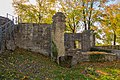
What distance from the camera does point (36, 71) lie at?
43.4 feet

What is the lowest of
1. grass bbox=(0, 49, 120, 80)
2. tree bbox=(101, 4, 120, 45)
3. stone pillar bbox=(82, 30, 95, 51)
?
grass bbox=(0, 49, 120, 80)

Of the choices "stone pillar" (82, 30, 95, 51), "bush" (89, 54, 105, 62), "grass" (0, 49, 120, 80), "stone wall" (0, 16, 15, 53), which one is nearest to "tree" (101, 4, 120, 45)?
"stone pillar" (82, 30, 95, 51)

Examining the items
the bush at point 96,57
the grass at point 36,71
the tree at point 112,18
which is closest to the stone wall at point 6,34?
the grass at point 36,71

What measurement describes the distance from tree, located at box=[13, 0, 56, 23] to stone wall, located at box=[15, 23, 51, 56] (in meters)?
11.0

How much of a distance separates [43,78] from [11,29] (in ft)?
22.2

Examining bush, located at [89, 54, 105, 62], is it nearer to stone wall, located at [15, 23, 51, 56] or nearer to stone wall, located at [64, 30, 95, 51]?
stone wall, located at [15, 23, 51, 56]

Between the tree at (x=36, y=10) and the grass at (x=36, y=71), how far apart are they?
12595 millimetres

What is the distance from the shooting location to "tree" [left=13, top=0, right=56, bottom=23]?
2931cm

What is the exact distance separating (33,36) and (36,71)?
5.64m

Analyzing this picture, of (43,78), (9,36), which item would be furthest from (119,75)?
(9,36)

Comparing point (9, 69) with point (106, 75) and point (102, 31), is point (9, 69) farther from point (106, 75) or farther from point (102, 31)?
point (102, 31)

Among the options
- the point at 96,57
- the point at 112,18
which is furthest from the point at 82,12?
the point at 96,57

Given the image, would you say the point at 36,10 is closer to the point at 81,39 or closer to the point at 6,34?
the point at 81,39

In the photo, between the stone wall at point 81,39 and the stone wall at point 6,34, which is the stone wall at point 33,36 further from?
the stone wall at point 81,39
